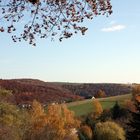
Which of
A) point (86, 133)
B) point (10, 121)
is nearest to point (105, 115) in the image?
point (86, 133)

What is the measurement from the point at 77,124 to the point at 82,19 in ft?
272

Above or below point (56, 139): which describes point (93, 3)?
above

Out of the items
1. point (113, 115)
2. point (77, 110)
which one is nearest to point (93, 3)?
point (113, 115)

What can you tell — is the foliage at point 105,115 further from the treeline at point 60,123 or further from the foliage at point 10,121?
the foliage at point 10,121

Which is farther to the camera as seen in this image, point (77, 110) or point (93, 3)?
point (77, 110)

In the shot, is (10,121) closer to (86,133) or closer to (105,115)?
(86,133)

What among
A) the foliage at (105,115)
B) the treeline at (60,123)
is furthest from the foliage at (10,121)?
the foliage at (105,115)

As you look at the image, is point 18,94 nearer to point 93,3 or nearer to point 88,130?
point 88,130

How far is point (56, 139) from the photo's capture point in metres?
57.3

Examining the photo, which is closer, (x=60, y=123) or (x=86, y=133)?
(x=60, y=123)

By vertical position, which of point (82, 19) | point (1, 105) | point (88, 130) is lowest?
point (88, 130)

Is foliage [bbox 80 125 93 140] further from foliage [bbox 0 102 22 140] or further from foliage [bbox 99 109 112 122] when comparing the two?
foliage [bbox 0 102 22 140]

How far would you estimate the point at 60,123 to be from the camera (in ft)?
255

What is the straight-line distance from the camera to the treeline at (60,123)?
46.3 m
